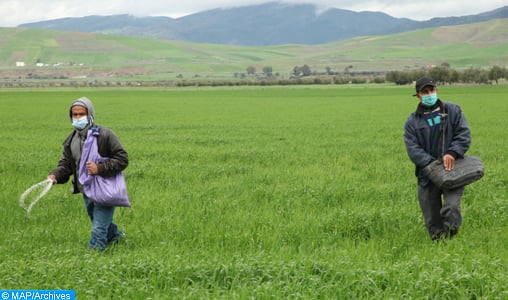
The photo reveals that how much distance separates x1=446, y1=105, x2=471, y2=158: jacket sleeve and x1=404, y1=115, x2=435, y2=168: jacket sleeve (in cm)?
33

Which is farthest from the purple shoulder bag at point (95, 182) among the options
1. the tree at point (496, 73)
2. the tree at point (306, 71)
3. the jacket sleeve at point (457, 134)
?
the tree at point (306, 71)

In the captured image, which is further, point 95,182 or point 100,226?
point 100,226

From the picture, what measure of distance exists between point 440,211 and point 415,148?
3.24 ft

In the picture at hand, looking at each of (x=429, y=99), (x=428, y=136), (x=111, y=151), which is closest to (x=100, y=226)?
(x=111, y=151)

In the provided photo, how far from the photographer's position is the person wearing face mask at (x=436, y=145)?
798cm

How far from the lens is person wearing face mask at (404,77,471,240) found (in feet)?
26.2

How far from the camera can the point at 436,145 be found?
26.9 feet

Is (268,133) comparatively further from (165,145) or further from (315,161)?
(315,161)

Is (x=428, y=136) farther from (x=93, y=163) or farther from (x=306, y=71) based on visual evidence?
(x=306, y=71)

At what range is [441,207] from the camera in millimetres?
8375

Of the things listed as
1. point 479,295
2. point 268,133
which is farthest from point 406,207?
point 268,133

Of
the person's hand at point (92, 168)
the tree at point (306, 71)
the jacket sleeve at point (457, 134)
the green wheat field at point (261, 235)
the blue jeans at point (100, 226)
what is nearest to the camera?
the green wheat field at point (261, 235)

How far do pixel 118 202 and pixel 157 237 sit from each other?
108 cm

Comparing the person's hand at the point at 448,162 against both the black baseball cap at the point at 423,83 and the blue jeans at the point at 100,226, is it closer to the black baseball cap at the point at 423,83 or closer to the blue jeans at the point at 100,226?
the black baseball cap at the point at 423,83
